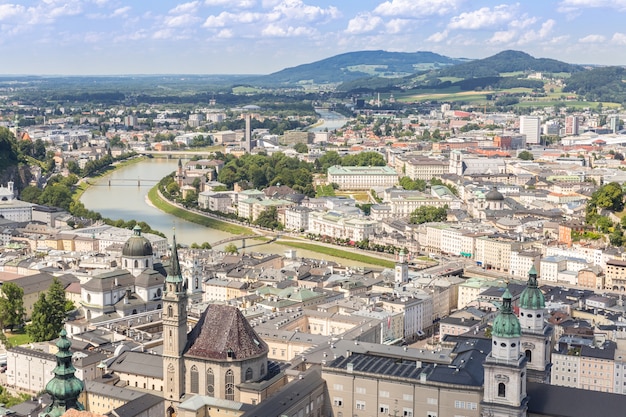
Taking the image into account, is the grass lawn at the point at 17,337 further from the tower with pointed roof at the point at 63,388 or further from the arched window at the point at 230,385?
the tower with pointed roof at the point at 63,388

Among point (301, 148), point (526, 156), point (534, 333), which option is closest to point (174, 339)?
point (534, 333)

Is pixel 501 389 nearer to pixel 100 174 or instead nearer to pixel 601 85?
pixel 100 174

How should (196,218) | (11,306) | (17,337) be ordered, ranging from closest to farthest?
(17,337) → (11,306) → (196,218)

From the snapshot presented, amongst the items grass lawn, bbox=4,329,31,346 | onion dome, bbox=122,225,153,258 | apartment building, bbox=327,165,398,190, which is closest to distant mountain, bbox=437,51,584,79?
apartment building, bbox=327,165,398,190

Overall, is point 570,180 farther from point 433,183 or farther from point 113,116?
point 113,116

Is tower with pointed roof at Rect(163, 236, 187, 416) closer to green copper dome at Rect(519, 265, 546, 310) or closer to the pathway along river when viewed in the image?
green copper dome at Rect(519, 265, 546, 310)

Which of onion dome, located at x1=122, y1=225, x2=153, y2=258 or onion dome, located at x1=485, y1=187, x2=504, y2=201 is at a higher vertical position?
onion dome, located at x1=122, y1=225, x2=153, y2=258

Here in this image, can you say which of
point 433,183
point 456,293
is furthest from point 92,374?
point 433,183
